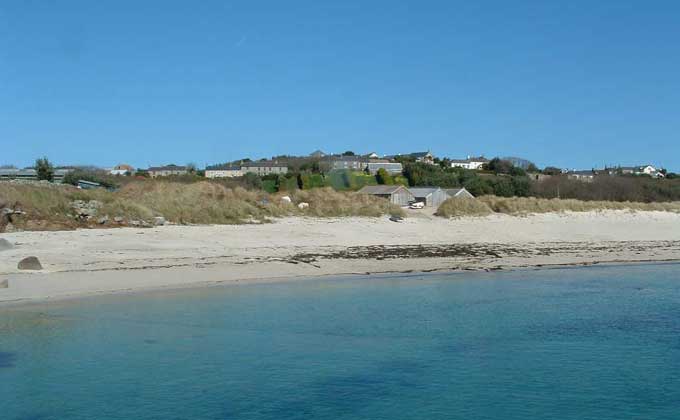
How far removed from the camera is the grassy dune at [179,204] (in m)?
22.5

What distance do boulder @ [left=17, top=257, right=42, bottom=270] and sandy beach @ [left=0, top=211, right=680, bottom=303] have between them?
0.16 meters

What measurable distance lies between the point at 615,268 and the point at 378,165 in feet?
176

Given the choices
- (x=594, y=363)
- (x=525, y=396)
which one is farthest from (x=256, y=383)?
(x=594, y=363)

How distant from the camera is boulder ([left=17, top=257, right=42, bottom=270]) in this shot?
1560 cm

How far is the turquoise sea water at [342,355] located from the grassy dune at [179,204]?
9072mm

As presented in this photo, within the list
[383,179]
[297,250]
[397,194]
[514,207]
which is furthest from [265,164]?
[297,250]

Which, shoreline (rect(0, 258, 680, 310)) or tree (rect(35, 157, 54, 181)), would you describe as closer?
shoreline (rect(0, 258, 680, 310))

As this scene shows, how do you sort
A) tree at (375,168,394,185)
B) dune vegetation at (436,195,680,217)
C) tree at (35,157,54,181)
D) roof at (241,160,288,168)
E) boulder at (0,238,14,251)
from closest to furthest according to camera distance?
boulder at (0,238,14,251)
dune vegetation at (436,195,680,217)
tree at (35,157,54,181)
tree at (375,168,394,185)
roof at (241,160,288,168)

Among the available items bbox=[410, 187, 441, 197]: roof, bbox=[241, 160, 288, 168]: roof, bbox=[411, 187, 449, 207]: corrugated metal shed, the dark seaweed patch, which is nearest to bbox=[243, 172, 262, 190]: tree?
bbox=[410, 187, 441, 197]: roof

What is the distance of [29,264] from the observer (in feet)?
51.4

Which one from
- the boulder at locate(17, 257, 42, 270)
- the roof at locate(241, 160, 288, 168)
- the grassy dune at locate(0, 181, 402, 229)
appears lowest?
the boulder at locate(17, 257, 42, 270)

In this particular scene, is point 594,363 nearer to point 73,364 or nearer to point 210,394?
point 210,394

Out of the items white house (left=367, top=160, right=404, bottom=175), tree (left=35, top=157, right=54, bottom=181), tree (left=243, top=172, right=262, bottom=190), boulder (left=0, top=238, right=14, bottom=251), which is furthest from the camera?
white house (left=367, top=160, right=404, bottom=175)

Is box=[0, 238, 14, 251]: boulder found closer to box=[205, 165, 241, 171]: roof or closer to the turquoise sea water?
the turquoise sea water
